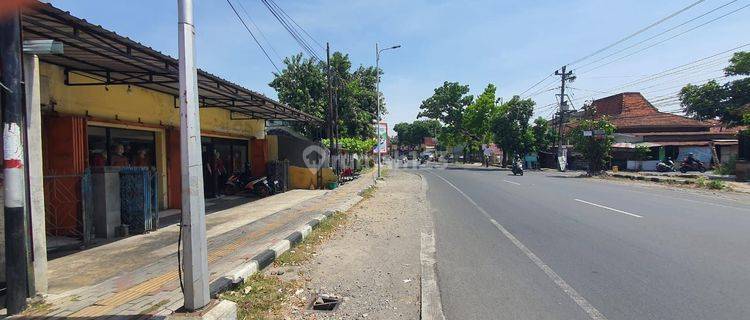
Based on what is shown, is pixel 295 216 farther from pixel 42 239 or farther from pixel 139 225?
pixel 42 239

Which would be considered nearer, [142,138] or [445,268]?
[445,268]

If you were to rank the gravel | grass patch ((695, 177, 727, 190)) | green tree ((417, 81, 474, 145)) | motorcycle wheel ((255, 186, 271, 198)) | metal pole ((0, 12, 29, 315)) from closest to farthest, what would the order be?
metal pole ((0, 12, 29, 315)), the gravel, motorcycle wheel ((255, 186, 271, 198)), grass patch ((695, 177, 727, 190)), green tree ((417, 81, 474, 145))

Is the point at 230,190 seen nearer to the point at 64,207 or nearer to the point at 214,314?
the point at 64,207

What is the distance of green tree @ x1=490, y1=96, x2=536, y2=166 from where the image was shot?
50188 mm

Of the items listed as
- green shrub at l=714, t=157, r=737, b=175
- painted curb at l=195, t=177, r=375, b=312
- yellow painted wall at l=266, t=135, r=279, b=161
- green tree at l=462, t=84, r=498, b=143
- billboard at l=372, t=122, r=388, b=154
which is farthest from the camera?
green tree at l=462, t=84, r=498, b=143

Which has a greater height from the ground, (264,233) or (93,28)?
(93,28)

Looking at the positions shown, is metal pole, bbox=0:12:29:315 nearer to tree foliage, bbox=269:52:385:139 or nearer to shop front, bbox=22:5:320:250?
shop front, bbox=22:5:320:250

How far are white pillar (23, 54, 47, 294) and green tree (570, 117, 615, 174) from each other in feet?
113

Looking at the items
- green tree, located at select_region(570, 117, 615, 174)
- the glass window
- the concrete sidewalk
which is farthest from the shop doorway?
green tree, located at select_region(570, 117, 615, 174)

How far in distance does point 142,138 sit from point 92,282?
706 centimetres

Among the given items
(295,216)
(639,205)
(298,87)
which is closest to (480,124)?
(298,87)

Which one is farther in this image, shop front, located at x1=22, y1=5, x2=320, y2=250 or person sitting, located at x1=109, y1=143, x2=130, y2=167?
person sitting, located at x1=109, y1=143, x2=130, y2=167

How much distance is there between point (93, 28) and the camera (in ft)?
→ 20.0

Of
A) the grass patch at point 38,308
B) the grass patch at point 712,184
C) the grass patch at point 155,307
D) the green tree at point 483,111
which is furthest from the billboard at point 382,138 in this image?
the green tree at point 483,111
